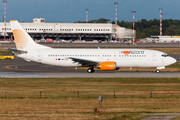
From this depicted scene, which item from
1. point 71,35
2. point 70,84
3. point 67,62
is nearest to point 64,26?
point 71,35

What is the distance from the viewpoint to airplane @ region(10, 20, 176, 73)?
153 ft

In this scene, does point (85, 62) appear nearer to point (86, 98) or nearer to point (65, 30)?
point (86, 98)

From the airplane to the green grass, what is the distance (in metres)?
7.28

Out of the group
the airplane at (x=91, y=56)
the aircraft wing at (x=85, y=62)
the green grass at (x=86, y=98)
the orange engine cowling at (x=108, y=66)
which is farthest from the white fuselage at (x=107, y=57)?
the green grass at (x=86, y=98)

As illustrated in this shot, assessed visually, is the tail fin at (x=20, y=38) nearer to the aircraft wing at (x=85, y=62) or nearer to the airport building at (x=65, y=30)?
the aircraft wing at (x=85, y=62)

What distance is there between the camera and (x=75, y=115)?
70.2ft

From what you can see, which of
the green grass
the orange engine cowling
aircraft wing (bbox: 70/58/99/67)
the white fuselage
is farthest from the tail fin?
the orange engine cowling

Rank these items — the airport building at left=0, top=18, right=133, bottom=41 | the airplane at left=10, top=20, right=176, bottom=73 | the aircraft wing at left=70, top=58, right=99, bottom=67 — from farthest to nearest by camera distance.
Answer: the airport building at left=0, top=18, right=133, bottom=41, the airplane at left=10, top=20, right=176, bottom=73, the aircraft wing at left=70, top=58, right=99, bottom=67

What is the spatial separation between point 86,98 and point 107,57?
20114 millimetres

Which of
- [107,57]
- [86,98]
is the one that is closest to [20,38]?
[107,57]

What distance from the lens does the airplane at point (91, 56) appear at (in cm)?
4675

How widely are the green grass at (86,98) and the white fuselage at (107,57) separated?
7.33 metres

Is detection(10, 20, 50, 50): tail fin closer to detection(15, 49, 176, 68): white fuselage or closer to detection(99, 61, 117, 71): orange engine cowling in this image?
detection(15, 49, 176, 68): white fuselage

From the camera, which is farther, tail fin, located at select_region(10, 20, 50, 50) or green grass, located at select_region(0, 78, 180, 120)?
tail fin, located at select_region(10, 20, 50, 50)
